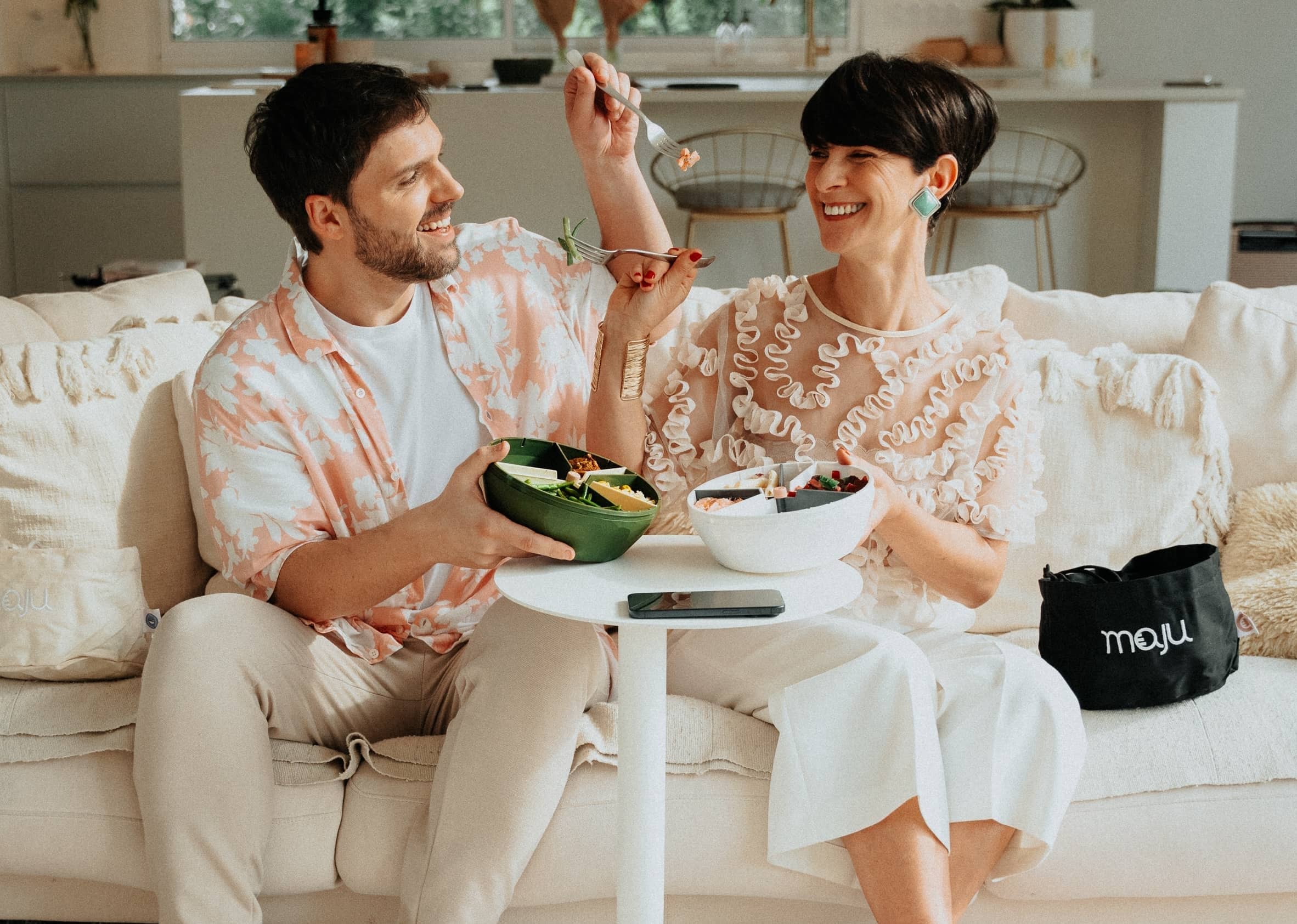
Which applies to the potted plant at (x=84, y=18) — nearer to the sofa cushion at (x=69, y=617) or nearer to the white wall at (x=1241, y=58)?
the white wall at (x=1241, y=58)

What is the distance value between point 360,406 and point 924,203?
77 cm

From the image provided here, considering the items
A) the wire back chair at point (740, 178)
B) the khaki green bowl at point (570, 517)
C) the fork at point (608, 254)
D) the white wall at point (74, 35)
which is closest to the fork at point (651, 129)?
the fork at point (608, 254)

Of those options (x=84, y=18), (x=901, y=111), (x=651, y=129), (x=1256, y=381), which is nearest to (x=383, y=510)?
(x=651, y=129)

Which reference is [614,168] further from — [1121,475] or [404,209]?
[1121,475]

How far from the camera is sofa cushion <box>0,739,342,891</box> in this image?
5.36ft

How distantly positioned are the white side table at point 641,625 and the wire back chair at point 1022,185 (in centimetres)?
331

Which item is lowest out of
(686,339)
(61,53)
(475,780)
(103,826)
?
(103,826)

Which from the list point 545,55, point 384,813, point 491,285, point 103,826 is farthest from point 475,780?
point 545,55

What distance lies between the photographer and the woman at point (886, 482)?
1545 millimetres

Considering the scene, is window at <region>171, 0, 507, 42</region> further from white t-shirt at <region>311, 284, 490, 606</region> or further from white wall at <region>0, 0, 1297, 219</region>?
white t-shirt at <region>311, 284, 490, 606</region>

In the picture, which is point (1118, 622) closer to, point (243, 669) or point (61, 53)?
point (243, 669)

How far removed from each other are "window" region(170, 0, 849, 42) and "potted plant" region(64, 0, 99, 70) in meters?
0.36

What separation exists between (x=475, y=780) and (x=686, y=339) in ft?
2.29

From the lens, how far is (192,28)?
20.0ft
